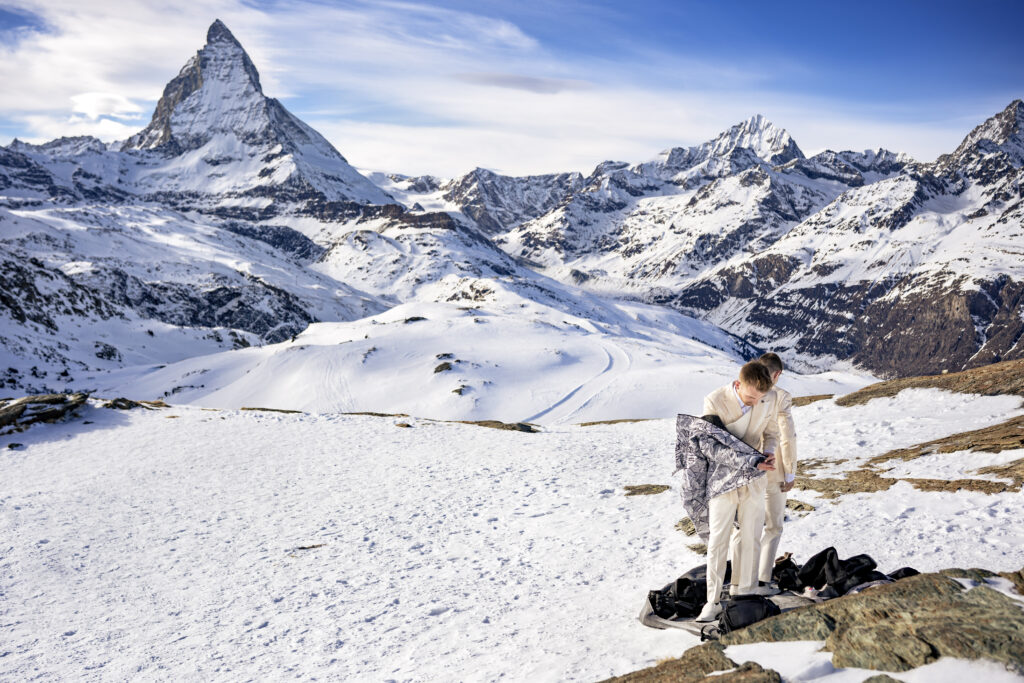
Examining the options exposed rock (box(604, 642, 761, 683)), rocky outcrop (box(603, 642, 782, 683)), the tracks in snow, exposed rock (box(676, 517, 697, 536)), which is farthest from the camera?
the tracks in snow

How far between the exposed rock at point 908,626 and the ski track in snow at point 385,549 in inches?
65.7

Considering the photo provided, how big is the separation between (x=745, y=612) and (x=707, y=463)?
6.30 ft

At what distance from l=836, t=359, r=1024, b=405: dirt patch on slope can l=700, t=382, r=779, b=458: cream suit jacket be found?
17.4 meters

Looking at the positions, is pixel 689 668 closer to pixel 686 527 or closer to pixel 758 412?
pixel 758 412

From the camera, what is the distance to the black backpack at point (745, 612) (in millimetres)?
7559

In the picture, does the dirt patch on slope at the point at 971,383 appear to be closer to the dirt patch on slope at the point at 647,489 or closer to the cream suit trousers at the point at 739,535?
the dirt patch on slope at the point at 647,489

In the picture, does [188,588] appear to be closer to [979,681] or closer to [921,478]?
[979,681]

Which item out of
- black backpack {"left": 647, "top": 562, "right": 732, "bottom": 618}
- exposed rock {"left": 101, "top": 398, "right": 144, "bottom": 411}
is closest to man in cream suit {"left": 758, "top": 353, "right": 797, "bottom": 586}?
black backpack {"left": 647, "top": 562, "right": 732, "bottom": 618}

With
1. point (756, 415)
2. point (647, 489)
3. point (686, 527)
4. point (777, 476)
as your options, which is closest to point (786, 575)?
point (777, 476)

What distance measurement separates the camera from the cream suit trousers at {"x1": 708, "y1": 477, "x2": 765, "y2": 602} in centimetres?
815

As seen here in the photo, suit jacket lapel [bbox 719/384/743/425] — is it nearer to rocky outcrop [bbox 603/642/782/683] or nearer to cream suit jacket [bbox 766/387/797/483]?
cream suit jacket [bbox 766/387/797/483]

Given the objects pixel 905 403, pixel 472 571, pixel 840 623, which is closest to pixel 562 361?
pixel 905 403

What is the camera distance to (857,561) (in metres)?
8.26

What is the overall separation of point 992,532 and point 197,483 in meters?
20.7
